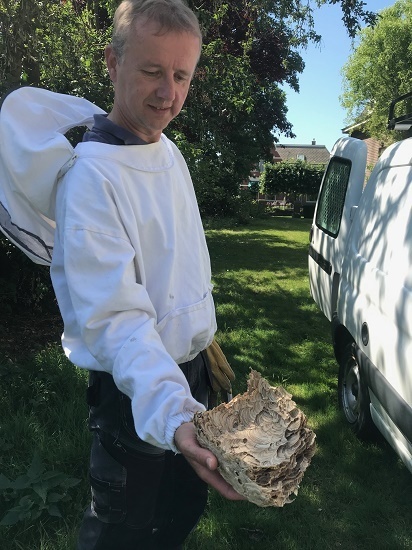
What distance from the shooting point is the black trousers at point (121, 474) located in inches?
64.0

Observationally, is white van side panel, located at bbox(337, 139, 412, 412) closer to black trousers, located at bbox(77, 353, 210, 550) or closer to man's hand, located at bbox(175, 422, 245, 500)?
black trousers, located at bbox(77, 353, 210, 550)

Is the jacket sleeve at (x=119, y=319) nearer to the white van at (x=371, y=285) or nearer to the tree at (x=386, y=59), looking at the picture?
the white van at (x=371, y=285)

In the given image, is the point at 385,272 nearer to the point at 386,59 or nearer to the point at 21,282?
the point at 21,282

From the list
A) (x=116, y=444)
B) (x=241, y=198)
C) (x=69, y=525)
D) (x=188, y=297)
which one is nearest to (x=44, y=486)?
(x=69, y=525)

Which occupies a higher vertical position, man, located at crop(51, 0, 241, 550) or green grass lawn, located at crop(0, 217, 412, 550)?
man, located at crop(51, 0, 241, 550)

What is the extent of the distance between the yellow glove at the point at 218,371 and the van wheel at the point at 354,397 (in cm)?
184

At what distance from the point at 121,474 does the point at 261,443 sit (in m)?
0.68

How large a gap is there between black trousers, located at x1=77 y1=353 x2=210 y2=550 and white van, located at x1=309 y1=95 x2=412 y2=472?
4.39 ft

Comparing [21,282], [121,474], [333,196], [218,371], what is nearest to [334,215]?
[333,196]

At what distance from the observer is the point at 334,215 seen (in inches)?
190

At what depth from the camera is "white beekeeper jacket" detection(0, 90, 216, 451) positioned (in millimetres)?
1188

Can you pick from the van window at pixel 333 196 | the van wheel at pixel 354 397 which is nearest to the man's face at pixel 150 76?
the van wheel at pixel 354 397

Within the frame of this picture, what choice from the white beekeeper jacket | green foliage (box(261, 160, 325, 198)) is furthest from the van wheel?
green foliage (box(261, 160, 325, 198))

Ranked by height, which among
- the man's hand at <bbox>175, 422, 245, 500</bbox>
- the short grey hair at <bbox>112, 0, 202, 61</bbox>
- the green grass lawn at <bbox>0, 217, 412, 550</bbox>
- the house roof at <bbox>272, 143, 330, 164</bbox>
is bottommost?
the house roof at <bbox>272, 143, 330, 164</bbox>
